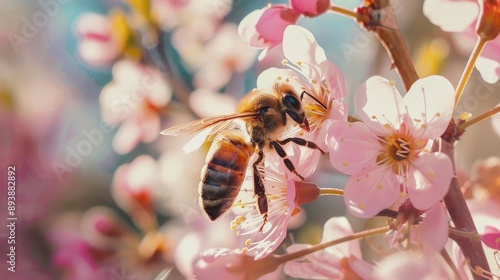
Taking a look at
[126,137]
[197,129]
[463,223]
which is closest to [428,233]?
[463,223]

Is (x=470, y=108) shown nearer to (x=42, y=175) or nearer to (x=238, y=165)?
(x=238, y=165)

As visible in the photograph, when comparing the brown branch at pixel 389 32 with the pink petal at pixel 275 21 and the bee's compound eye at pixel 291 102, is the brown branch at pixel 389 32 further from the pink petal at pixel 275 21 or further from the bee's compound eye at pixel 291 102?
the bee's compound eye at pixel 291 102

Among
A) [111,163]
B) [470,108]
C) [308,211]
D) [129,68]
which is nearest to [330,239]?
[470,108]

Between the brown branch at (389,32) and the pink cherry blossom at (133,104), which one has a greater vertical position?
the brown branch at (389,32)

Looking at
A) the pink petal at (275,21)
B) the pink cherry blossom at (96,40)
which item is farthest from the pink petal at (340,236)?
the pink cherry blossom at (96,40)

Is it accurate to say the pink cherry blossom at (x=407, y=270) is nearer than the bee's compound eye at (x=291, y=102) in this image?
Yes

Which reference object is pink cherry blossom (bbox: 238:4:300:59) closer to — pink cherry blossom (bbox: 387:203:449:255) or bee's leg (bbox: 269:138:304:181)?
bee's leg (bbox: 269:138:304:181)
